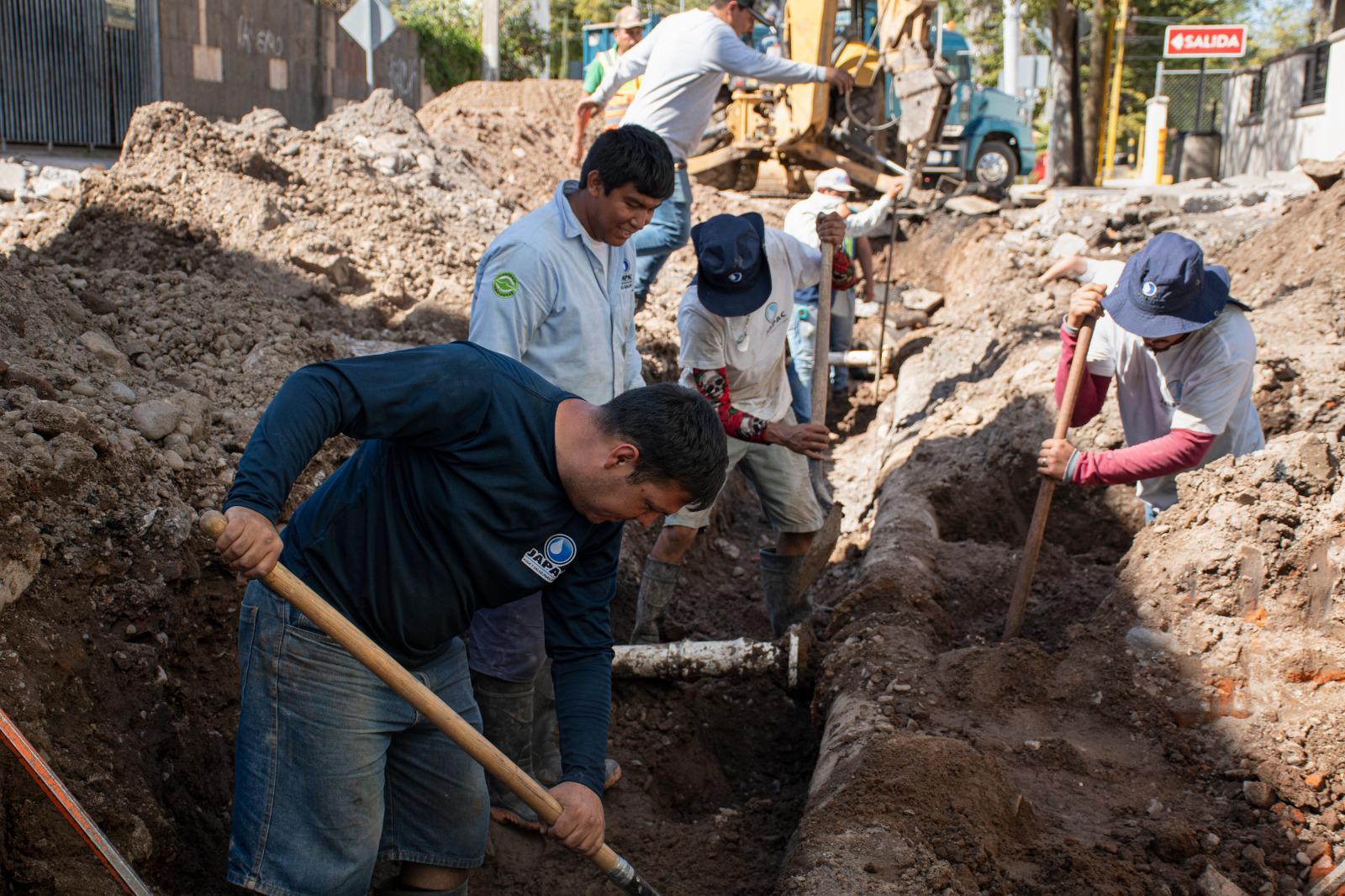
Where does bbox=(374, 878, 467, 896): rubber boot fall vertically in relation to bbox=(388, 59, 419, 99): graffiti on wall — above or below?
below

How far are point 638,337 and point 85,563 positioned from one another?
17.8 ft

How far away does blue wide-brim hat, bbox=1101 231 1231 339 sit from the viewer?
160 inches

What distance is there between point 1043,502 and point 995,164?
637 inches

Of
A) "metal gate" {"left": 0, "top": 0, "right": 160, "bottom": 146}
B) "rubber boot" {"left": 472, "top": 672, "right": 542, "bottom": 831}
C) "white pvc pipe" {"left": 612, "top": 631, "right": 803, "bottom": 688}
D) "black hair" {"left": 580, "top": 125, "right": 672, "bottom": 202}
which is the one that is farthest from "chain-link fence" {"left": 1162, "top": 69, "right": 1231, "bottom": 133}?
"rubber boot" {"left": 472, "top": 672, "right": 542, "bottom": 831}

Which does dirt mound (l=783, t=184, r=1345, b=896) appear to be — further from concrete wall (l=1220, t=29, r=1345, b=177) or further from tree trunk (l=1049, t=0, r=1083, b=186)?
concrete wall (l=1220, t=29, r=1345, b=177)

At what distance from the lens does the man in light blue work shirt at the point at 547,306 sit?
3.59 meters

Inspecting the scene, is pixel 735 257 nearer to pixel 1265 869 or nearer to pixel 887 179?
pixel 1265 869

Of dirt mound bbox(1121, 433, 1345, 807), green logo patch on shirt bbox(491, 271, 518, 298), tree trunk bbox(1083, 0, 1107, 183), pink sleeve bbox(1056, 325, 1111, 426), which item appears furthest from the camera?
tree trunk bbox(1083, 0, 1107, 183)

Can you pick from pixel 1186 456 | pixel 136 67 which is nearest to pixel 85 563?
pixel 1186 456

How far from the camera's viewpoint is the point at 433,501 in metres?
2.50

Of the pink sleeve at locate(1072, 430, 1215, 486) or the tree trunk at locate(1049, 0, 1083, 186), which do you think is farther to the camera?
the tree trunk at locate(1049, 0, 1083, 186)

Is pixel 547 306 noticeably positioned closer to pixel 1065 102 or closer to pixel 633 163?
pixel 633 163

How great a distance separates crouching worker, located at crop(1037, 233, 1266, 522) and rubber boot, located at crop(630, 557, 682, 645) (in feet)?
5.22

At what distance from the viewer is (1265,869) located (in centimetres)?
298
